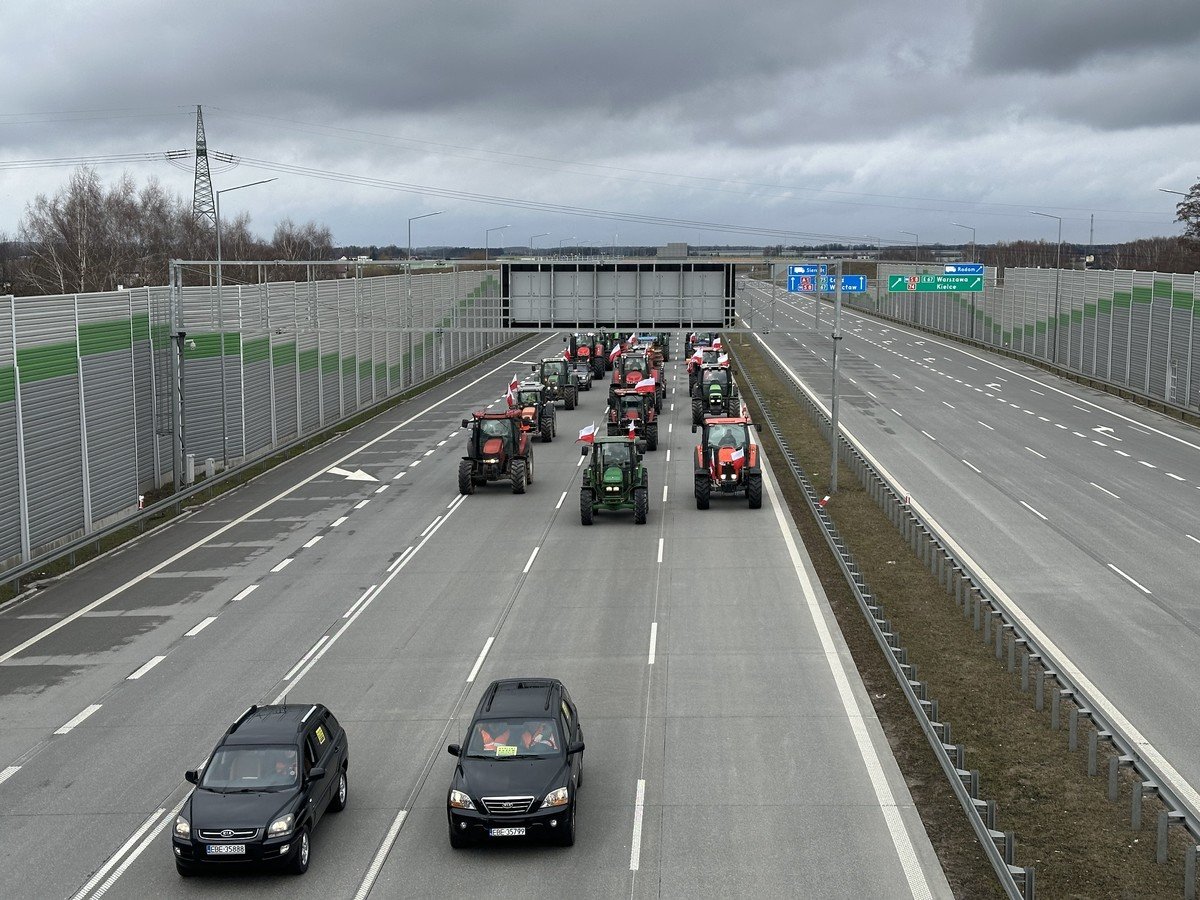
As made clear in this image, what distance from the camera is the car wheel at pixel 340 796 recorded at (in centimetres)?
1706

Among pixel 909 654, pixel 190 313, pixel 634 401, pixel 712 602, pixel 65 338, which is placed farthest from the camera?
pixel 634 401

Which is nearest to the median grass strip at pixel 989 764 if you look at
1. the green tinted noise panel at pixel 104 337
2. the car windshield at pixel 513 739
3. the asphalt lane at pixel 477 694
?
the asphalt lane at pixel 477 694

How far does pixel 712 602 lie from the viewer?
2825 cm

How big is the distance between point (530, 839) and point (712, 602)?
12838 mm

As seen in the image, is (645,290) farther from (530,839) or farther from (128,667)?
(530,839)

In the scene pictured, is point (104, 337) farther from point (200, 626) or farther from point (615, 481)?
point (615, 481)

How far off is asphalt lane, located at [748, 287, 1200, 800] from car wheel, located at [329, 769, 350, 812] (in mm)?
10976

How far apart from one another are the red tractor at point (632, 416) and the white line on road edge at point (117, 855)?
112ft

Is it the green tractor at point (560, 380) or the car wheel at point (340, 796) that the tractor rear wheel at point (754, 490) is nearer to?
the car wheel at point (340, 796)

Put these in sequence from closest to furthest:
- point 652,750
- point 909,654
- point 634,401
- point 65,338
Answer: point 652,750, point 909,654, point 65,338, point 634,401

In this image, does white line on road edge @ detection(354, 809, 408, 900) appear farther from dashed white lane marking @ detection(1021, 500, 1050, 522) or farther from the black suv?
dashed white lane marking @ detection(1021, 500, 1050, 522)

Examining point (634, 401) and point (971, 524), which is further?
point (634, 401)

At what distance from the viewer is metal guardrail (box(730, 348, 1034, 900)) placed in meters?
14.5

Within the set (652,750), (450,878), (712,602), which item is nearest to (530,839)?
(450,878)
